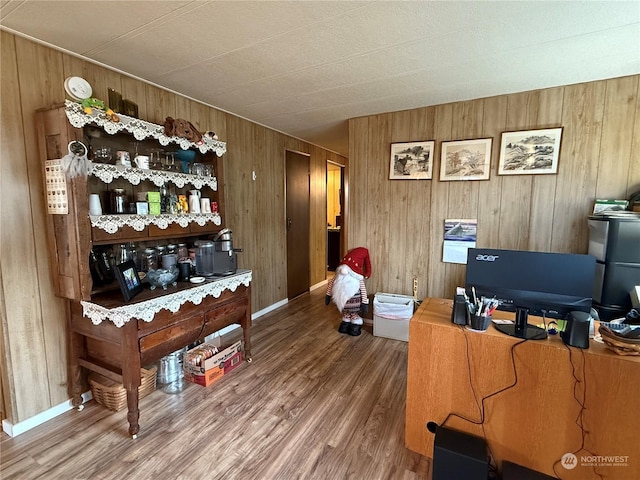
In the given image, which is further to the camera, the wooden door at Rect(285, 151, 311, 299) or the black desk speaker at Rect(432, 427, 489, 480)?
the wooden door at Rect(285, 151, 311, 299)

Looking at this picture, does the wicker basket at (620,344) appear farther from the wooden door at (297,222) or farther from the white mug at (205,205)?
the wooden door at (297,222)

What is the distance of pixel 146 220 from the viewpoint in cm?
206

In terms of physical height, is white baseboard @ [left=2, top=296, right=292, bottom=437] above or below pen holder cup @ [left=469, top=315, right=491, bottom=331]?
below

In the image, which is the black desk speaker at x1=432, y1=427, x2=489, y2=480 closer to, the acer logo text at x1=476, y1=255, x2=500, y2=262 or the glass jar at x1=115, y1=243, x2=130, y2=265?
the acer logo text at x1=476, y1=255, x2=500, y2=262

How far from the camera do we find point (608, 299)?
2.17m

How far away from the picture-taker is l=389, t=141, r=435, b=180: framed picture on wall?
3.14 meters

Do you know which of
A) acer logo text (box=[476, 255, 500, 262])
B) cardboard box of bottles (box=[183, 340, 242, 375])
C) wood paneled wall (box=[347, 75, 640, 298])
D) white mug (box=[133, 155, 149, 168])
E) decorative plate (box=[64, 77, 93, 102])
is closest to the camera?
acer logo text (box=[476, 255, 500, 262])

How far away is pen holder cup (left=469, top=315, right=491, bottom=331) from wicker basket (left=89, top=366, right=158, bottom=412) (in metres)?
2.12

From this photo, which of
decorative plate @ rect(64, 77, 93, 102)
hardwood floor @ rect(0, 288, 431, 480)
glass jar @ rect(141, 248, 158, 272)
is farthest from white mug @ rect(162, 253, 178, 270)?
decorative plate @ rect(64, 77, 93, 102)

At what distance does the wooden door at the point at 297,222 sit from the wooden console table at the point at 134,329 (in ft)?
7.07

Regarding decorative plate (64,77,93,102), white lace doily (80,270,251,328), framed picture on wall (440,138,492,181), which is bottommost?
white lace doily (80,270,251,328)

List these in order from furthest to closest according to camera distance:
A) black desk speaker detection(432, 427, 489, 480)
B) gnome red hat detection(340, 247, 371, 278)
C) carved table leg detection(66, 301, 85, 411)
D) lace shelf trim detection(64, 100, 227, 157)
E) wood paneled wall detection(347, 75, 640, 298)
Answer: gnome red hat detection(340, 247, 371, 278) → wood paneled wall detection(347, 75, 640, 298) → carved table leg detection(66, 301, 85, 411) → lace shelf trim detection(64, 100, 227, 157) → black desk speaker detection(432, 427, 489, 480)

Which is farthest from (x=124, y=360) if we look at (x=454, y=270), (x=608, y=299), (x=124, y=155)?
(x=608, y=299)

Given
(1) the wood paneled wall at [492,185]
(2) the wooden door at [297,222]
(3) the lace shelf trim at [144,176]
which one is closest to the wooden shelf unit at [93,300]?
(3) the lace shelf trim at [144,176]
